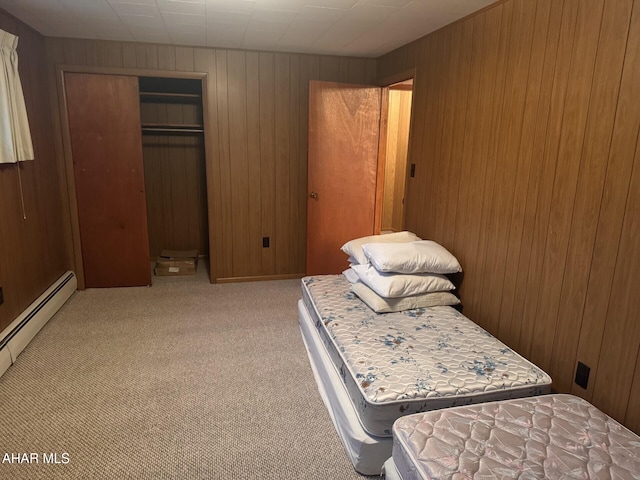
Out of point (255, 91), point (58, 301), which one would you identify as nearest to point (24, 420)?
point (58, 301)

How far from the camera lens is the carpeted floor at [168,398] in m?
1.91

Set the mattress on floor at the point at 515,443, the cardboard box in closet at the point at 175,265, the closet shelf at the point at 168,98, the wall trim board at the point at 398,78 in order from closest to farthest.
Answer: the mattress on floor at the point at 515,443 → the wall trim board at the point at 398,78 → the closet shelf at the point at 168,98 → the cardboard box in closet at the point at 175,265

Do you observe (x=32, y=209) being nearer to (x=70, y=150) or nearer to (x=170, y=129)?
(x=70, y=150)

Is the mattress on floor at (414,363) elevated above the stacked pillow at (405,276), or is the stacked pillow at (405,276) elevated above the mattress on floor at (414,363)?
the stacked pillow at (405,276)

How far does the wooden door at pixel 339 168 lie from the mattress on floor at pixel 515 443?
8.53ft

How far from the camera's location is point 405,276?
2.68 meters

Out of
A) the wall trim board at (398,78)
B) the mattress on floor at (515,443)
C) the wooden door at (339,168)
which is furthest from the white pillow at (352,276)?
the wall trim board at (398,78)

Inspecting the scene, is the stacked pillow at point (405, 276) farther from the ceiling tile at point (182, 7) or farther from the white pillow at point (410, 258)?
the ceiling tile at point (182, 7)

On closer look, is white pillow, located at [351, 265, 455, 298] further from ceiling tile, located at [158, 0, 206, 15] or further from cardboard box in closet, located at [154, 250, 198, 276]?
cardboard box in closet, located at [154, 250, 198, 276]

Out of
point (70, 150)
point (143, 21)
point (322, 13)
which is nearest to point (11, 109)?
point (70, 150)

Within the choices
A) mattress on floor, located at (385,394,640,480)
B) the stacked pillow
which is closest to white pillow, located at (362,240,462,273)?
the stacked pillow

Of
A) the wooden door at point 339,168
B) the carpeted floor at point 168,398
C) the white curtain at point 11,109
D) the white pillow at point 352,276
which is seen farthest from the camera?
the wooden door at point 339,168

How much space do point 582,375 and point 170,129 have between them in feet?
13.5

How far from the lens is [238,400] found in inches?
93.7
